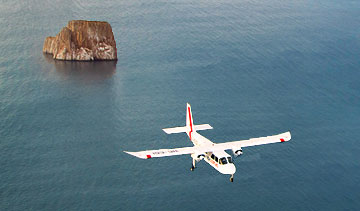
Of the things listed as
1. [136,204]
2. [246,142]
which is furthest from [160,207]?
[246,142]

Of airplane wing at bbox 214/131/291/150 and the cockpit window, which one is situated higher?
airplane wing at bbox 214/131/291/150

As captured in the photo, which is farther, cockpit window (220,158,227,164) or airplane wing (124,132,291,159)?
cockpit window (220,158,227,164)

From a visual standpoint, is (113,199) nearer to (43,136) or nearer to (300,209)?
(43,136)

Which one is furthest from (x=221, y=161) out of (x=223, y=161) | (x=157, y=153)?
(x=157, y=153)

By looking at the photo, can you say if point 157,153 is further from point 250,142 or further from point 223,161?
point 250,142

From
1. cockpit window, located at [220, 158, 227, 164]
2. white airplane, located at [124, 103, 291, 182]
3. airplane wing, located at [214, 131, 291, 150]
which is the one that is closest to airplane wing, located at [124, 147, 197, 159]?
white airplane, located at [124, 103, 291, 182]

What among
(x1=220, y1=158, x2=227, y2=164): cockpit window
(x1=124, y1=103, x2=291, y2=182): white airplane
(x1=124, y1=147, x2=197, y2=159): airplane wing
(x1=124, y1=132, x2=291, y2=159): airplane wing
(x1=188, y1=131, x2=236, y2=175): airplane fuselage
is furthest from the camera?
(x1=220, y1=158, x2=227, y2=164): cockpit window

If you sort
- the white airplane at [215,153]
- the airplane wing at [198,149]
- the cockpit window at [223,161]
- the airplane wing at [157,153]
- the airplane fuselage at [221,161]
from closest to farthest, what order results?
the airplane wing at [157,153], the airplane wing at [198,149], the white airplane at [215,153], the airplane fuselage at [221,161], the cockpit window at [223,161]

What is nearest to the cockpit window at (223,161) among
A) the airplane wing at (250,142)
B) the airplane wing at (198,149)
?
the airplane wing at (198,149)

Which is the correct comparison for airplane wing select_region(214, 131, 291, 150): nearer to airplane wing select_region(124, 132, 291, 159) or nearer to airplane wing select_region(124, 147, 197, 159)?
airplane wing select_region(124, 132, 291, 159)

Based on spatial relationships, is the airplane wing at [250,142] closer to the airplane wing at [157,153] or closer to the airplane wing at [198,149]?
the airplane wing at [198,149]

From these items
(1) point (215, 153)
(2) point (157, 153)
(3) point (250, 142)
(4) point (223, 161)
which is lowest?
(4) point (223, 161)
